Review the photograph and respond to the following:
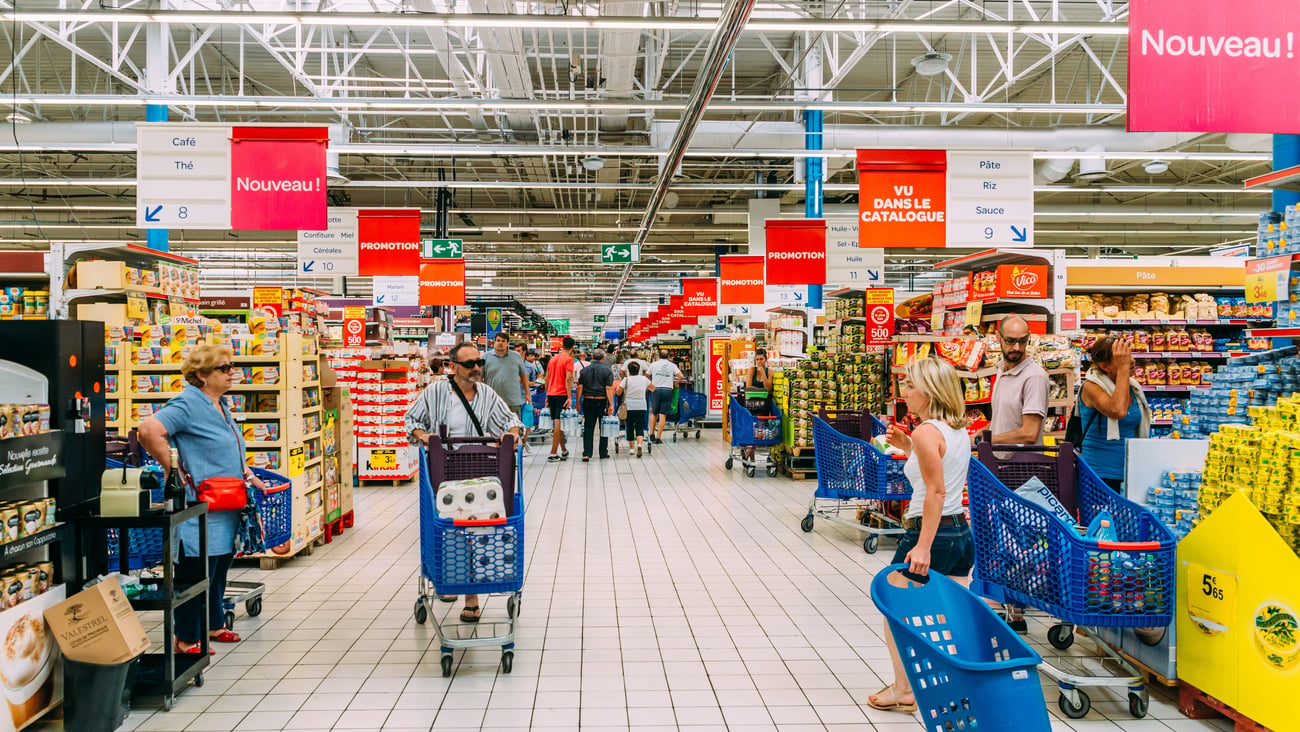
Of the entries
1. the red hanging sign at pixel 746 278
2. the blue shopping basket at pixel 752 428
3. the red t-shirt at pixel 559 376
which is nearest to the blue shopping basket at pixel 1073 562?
the blue shopping basket at pixel 752 428

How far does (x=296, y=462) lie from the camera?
21.7ft

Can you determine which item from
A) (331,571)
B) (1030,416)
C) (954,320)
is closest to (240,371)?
(331,571)

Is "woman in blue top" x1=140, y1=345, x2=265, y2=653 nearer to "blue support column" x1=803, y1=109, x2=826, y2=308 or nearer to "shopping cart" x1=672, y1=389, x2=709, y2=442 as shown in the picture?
"blue support column" x1=803, y1=109, x2=826, y2=308

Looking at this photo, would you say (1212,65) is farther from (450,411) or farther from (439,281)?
(439,281)

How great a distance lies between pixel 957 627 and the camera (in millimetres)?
2709

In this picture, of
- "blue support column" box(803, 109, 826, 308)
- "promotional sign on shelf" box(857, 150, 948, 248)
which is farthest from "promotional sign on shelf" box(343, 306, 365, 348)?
"promotional sign on shelf" box(857, 150, 948, 248)

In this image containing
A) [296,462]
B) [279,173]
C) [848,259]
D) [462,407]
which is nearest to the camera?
[462,407]

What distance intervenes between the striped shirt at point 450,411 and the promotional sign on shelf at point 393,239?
7917 millimetres

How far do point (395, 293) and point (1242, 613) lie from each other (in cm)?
1554

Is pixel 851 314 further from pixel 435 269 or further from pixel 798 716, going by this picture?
pixel 435 269

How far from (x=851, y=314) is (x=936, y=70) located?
10.7 ft

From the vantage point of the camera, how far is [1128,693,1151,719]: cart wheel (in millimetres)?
3738

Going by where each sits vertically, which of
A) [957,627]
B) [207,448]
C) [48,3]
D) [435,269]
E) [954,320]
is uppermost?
[48,3]

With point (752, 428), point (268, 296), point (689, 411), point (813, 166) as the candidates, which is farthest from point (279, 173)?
point (689, 411)
